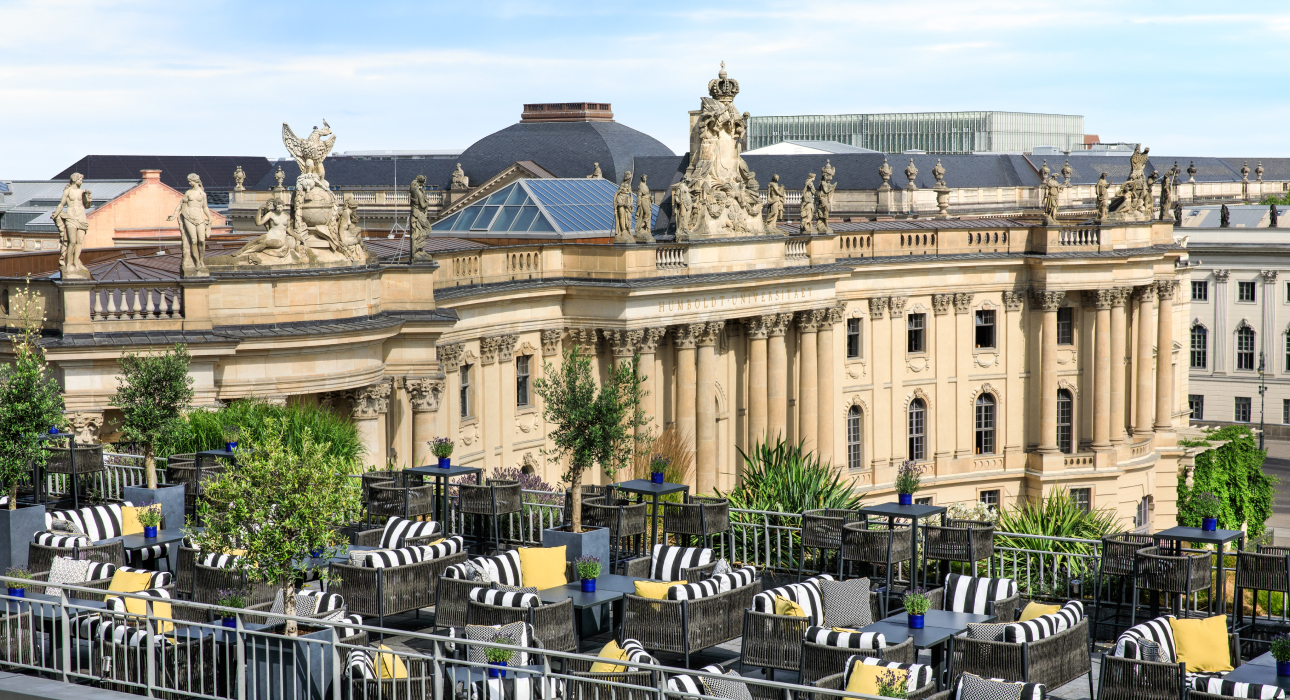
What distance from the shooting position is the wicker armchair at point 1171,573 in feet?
78.4

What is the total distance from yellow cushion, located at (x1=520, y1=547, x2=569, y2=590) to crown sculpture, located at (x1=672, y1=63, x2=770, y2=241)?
31.2 meters

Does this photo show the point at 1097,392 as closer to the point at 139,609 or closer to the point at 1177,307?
the point at 1177,307

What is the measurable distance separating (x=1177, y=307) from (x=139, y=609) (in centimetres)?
7405

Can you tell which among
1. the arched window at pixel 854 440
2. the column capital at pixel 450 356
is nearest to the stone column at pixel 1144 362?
the arched window at pixel 854 440

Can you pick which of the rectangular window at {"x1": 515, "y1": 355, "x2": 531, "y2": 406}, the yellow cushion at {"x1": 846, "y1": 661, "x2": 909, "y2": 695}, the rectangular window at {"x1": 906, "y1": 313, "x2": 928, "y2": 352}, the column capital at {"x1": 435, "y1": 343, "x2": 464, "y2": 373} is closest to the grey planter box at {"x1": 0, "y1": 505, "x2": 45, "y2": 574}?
the yellow cushion at {"x1": 846, "y1": 661, "x2": 909, "y2": 695}

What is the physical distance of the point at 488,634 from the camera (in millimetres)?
19859

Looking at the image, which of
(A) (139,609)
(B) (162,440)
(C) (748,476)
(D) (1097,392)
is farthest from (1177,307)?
(A) (139,609)

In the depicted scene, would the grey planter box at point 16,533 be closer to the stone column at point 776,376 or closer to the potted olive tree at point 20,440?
the potted olive tree at point 20,440

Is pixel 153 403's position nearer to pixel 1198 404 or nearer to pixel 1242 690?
pixel 1242 690

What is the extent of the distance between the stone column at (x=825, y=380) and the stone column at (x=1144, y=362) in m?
17.3

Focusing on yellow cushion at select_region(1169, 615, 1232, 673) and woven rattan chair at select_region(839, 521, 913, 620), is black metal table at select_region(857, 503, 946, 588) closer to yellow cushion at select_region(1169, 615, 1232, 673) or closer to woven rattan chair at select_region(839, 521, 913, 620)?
woven rattan chair at select_region(839, 521, 913, 620)

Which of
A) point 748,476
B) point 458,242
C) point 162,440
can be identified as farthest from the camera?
point 458,242

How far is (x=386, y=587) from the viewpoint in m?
23.1

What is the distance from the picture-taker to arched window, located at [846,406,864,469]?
66.1 meters
